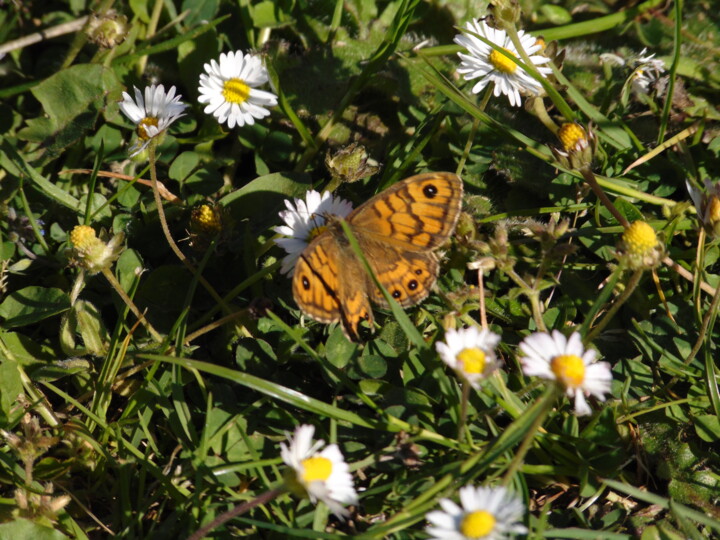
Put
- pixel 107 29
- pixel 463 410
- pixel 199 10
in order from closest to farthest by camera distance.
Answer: pixel 463 410
pixel 107 29
pixel 199 10

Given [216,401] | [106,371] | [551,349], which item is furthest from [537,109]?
[106,371]

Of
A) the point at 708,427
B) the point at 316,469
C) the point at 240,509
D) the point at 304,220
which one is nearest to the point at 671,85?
the point at 708,427

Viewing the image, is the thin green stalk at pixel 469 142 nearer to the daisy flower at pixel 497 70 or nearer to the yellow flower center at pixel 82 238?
the daisy flower at pixel 497 70

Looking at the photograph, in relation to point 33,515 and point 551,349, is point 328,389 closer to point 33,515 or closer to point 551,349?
point 551,349

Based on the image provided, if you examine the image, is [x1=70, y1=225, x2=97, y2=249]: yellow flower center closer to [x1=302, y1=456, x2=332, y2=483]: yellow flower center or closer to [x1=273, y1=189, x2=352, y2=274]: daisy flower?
[x1=273, y1=189, x2=352, y2=274]: daisy flower

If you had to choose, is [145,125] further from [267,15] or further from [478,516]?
[478,516]

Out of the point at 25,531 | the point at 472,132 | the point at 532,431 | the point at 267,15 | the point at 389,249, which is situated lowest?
the point at 25,531

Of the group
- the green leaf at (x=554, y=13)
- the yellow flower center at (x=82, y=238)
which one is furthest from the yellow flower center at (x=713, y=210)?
the yellow flower center at (x=82, y=238)

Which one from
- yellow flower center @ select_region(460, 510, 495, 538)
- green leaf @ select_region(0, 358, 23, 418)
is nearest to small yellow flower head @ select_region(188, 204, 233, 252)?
green leaf @ select_region(0, 358, 23, 418)
